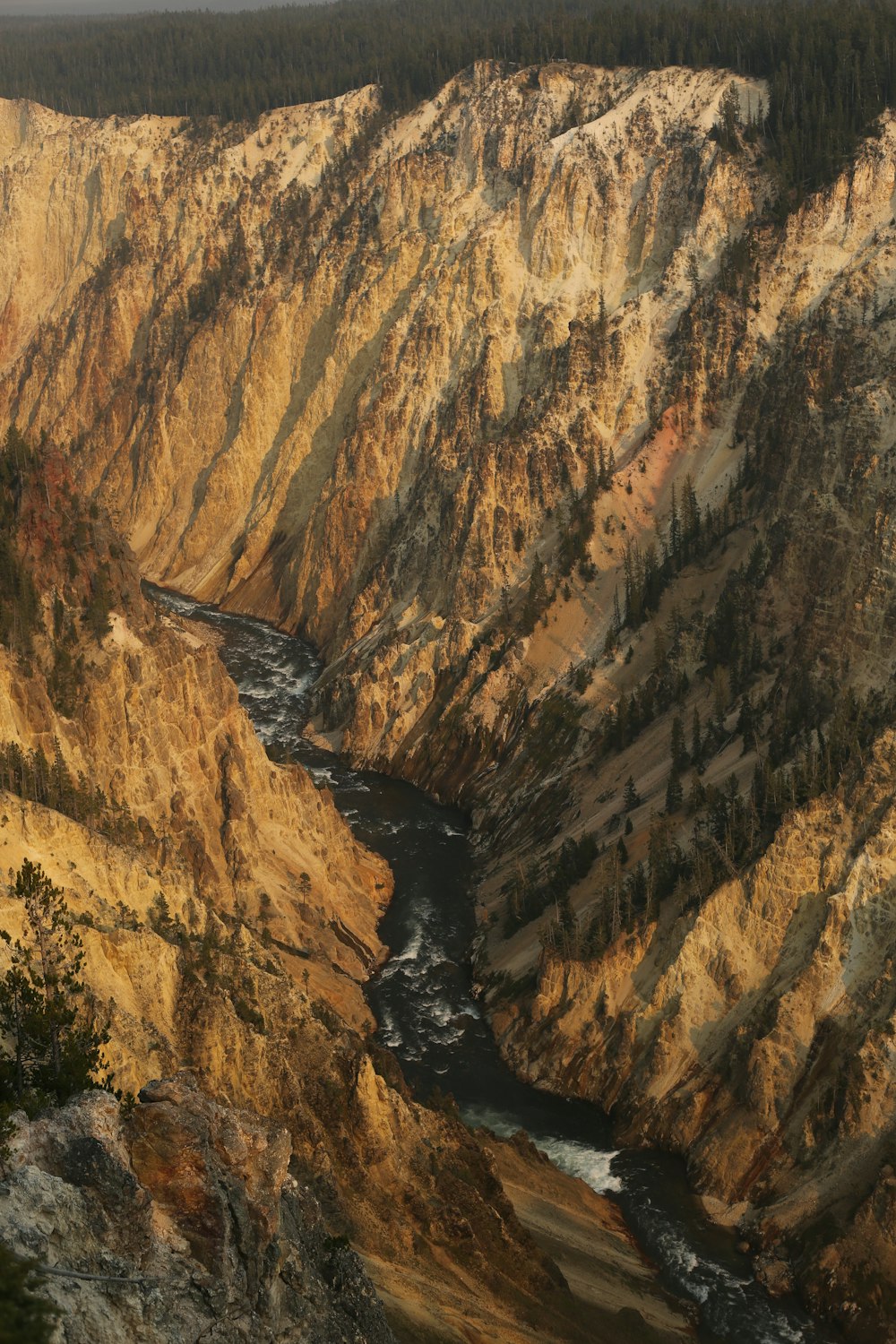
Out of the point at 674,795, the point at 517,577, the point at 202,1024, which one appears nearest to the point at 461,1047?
the point at 674,795

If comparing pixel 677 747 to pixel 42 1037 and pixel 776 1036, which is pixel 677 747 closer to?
pixel 776 1036

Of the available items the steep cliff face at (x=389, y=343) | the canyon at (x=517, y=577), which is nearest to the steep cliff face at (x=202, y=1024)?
the canyon at (x=517, y=577)

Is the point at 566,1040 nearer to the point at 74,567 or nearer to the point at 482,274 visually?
the point at 74,567

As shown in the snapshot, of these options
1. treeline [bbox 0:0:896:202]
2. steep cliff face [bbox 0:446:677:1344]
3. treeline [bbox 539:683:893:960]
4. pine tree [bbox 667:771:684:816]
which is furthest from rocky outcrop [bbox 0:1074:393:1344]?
treeline [bbox 0:0:896:202]

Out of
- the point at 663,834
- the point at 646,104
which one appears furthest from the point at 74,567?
the point at 646,104

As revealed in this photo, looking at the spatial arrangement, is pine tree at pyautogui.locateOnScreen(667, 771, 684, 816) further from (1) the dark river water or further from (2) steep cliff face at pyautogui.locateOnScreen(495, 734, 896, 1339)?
(1) the dark river water

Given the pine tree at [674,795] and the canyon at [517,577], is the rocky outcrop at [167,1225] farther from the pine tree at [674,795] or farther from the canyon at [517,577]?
the pine tree at [674,795]

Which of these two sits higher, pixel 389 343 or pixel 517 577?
pixel 389 343
